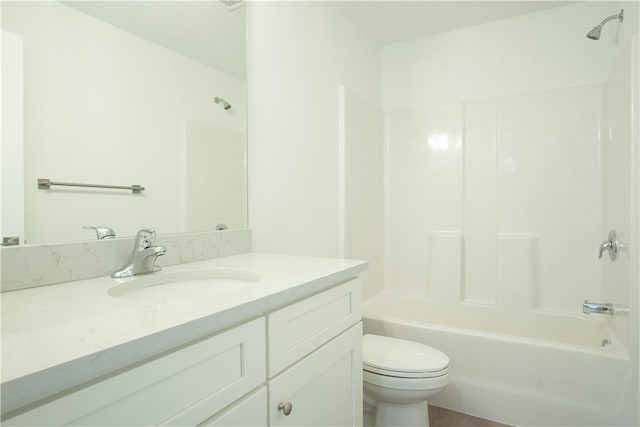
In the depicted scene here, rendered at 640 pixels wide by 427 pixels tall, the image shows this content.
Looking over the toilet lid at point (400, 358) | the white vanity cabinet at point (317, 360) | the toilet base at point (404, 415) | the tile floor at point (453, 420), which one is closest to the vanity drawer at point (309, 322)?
the white vanity cabinet at point (317, 360)

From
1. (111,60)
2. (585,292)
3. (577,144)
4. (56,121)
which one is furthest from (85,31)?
(585,292)

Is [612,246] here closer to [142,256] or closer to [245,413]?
[245,413]

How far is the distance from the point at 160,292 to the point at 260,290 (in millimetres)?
385

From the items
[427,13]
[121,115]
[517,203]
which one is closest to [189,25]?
[121,115]

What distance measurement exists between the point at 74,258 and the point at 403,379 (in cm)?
126

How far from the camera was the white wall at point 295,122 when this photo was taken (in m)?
1.57

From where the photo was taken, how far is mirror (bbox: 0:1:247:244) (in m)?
0.84

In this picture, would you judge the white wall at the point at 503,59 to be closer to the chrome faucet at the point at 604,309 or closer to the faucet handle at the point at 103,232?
the chrome faucet at the point at 604,309

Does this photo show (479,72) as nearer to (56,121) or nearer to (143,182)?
(143,182)

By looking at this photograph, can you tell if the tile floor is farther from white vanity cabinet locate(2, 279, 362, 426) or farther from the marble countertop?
the marble countertop

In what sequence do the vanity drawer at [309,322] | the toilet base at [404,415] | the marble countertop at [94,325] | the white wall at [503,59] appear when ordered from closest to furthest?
the marble countertop at [94,325]
the vanity drawer at [309,322]
the toilet base at [404,415]
the white wall at [503,59]

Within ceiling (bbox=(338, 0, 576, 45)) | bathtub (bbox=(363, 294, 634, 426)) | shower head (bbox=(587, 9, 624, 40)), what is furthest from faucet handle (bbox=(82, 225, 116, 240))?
shower head (bbox=(587, 9, 624, 40))

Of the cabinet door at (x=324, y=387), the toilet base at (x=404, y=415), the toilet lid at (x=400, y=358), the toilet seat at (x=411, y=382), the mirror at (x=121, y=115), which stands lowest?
the toilet base at (x=404, y=415)

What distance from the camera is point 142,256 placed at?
39.3 inches
